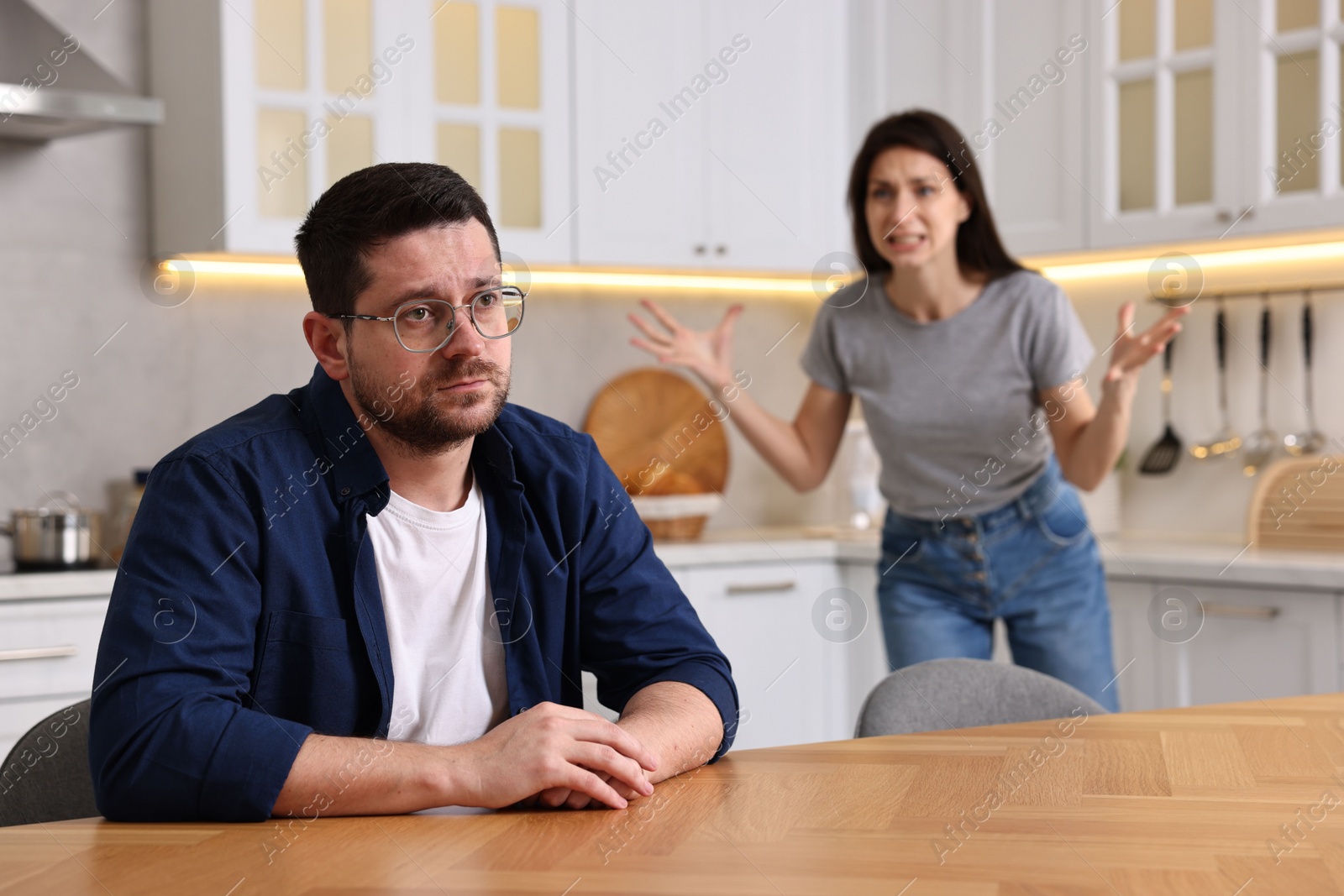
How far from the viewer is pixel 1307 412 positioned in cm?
319

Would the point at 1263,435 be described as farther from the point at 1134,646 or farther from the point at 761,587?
the point at 761,587

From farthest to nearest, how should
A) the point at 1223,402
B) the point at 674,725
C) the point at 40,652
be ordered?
the point at 1223,402
the point at 40,652
the point at 674,725

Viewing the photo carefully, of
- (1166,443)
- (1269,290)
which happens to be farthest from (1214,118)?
(1166,443)

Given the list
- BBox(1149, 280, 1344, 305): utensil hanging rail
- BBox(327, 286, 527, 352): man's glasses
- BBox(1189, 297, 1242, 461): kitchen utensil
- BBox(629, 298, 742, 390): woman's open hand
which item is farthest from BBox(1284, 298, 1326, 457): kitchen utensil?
BBox(327, 286, 527, 352): man's glasses

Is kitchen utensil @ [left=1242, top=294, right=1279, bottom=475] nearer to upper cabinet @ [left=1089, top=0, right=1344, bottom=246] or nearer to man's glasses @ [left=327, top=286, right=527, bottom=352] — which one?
upper cabinet @ [left=1089, top=0, right=1344, bottom=246]

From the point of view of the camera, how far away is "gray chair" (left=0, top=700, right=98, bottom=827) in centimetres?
122

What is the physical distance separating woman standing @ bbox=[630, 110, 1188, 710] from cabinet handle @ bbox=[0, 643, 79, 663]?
1211 millimetres

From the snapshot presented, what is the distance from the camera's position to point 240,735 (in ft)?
3.55

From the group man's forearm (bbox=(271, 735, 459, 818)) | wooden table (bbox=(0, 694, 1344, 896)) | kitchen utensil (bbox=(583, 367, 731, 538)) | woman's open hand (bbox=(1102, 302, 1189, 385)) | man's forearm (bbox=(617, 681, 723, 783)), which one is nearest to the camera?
wooden table (bbox=(0, 694, 1344, 896))

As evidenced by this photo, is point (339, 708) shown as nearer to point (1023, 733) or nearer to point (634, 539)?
point (634, 539)

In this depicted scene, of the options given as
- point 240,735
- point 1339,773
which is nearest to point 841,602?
point 1339,773

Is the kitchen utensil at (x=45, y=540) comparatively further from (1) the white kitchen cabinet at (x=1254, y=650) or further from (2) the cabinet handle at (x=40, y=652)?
(1) the white kitchen cabinet at (x=1254, y=650)

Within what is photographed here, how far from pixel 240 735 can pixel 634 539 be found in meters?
0.52

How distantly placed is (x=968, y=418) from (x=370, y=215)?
1.29 meters
